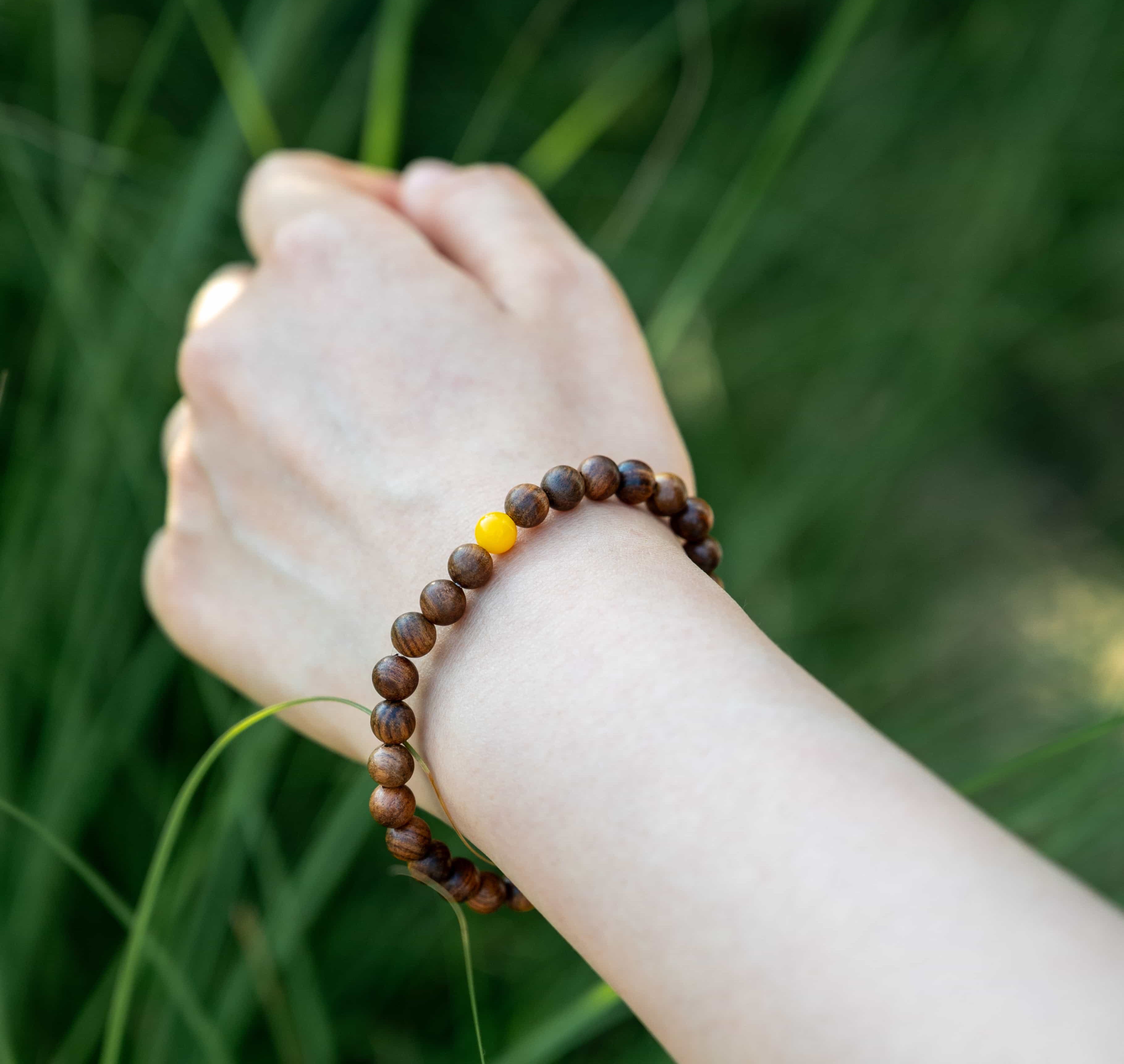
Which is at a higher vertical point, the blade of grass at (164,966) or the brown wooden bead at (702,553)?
the brown wooden bead at (702,553)

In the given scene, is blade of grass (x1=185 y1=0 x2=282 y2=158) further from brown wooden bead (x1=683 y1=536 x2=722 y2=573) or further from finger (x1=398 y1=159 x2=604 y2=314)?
brown wooden bead (x1=683 y1=536 x2=722 y2=573)

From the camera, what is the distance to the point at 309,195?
656mm

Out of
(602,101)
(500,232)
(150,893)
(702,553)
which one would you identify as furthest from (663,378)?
(150,893)

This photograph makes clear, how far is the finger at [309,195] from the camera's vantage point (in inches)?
24.9

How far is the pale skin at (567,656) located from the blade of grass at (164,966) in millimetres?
133

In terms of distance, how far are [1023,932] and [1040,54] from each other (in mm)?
1109

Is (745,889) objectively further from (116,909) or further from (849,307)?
(849,307)

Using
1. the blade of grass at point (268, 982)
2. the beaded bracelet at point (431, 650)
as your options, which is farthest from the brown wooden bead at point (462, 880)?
the blade of grass at point (268, 982)

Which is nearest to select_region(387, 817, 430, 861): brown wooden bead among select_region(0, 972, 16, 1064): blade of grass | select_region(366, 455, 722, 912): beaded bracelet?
select_region(366, 455, 722, 912): beaded bracelet

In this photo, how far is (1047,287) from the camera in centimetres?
113

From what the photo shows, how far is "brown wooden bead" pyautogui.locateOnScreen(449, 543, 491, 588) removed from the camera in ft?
1.47

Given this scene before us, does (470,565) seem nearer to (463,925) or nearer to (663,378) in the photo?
(463,925)

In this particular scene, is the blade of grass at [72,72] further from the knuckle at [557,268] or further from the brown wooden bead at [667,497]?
the brown wooden bead at [667,497]

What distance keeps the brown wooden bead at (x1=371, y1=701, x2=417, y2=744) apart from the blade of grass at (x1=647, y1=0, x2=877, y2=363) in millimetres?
405
